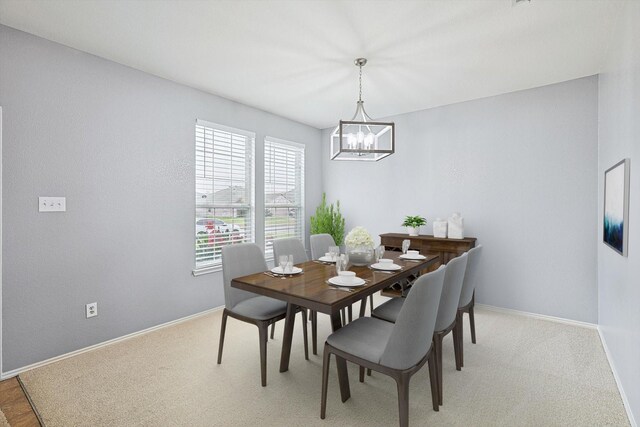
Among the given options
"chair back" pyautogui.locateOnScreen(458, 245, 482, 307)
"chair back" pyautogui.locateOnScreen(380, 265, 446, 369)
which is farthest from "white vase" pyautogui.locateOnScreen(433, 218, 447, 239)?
"chair back" pyautogui.locateOnScreen(380, 265, 446, 369)

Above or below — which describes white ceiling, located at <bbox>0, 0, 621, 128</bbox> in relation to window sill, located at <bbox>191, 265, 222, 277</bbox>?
above

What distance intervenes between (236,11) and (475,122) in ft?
10.4

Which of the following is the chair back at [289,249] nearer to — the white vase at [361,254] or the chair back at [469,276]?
the white vase at [361,254]

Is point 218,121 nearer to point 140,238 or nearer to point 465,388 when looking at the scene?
point 140,238

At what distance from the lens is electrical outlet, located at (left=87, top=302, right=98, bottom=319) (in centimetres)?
289

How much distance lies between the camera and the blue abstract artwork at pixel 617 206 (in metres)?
2.07

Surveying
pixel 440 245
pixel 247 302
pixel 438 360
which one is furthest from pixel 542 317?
pixel 247 302

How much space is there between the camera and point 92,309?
2.91 meters

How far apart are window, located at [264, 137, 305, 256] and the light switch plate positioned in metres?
2.38

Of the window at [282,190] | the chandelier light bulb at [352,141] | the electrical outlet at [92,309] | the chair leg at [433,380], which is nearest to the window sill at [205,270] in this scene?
the window at [282,190]

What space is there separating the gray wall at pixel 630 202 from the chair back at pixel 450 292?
2.99 ft

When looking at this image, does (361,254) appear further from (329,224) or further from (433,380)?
(329,224)

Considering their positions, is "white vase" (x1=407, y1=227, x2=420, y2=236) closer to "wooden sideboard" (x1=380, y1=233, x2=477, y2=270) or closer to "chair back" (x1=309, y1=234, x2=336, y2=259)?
"wooden sideboard" (x1=380, y1=233, x2=477, y2=270)

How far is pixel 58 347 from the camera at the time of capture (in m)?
2.72
